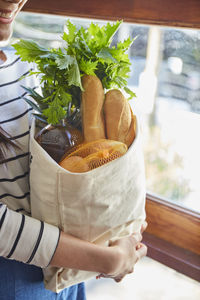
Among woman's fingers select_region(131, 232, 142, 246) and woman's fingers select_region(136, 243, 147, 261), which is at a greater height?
woman's fingers select_region(131, 232, 142, 246)

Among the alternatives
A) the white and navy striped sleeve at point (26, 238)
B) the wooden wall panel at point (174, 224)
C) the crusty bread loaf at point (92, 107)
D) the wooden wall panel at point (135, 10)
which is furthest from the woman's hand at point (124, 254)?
the wooden wall panel at point (135, 10)

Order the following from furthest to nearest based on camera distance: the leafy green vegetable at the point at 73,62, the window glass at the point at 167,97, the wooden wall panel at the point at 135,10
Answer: the window glass at the point at 167,97 → the wooden wall panel at the point at 135,10 → the leafy green vegetable at the point at 73,62

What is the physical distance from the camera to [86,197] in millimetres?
621

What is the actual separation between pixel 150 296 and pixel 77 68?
3.16ft

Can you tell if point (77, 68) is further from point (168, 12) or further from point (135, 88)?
point (135, 88)

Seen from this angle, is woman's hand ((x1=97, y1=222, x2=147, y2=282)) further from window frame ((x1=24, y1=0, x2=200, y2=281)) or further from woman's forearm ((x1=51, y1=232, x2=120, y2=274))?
window frame ((x1=24, y1=0, x2=200, y2=281))

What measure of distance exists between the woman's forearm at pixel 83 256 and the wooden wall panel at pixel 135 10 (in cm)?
76

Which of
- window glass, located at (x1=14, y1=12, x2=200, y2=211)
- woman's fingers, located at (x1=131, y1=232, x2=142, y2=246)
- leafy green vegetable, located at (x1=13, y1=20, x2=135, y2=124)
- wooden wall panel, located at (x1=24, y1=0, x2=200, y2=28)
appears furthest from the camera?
window glass, located at (x1=14, y1=12, x2=200, y2=211)

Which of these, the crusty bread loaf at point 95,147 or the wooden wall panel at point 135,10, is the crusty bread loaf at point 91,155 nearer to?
the crusty bread loaf at point 95,147

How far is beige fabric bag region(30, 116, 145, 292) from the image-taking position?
606mm

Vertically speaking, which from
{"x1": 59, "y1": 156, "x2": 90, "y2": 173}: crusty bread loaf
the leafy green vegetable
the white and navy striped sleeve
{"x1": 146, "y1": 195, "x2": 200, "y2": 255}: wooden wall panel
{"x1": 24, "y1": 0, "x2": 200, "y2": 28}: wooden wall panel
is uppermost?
{"x1": 24, "y1": 0, "x2": 200, "y2": 28}: wooden wall panel

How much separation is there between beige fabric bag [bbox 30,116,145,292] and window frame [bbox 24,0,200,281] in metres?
0.58

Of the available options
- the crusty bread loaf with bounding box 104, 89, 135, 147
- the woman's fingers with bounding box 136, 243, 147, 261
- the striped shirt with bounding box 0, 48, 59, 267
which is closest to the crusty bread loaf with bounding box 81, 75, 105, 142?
the crusty bread loaf with bounding box 104, 89, 135, 147

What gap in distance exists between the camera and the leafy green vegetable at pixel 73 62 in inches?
23.6
